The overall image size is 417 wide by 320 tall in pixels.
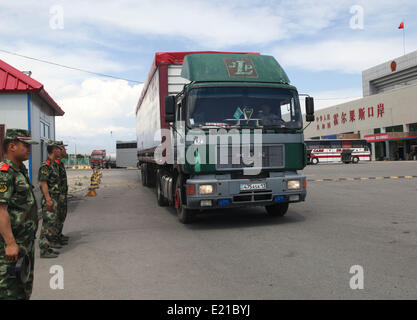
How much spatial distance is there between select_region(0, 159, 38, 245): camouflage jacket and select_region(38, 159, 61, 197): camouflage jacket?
2.99 m

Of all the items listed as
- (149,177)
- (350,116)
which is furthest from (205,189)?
(350,116)

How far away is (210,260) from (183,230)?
7.64 ft

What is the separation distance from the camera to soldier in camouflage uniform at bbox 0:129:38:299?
2.98 m

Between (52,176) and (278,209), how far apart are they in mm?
4800

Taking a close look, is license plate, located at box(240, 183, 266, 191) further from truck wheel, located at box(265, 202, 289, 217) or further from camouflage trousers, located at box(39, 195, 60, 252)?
camouflage trousers, located at box(39, 195, 60, 252)

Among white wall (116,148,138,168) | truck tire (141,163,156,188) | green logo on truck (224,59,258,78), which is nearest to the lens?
green logo on truck (224,59,258,78)

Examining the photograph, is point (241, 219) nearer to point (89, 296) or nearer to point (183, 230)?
point (183, 230)

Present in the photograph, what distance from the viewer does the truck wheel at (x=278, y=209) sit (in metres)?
8.61

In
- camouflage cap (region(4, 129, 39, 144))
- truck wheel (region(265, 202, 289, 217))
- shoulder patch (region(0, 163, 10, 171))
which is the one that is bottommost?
truck wheel (region(265, 202, 289, 217))

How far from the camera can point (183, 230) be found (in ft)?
24.9

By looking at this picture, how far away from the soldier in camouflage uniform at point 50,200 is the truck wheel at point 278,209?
455 cm

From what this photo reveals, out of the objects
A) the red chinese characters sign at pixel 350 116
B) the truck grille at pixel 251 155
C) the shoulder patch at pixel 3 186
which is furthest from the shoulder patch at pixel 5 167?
the red chinese characters sign at pixel 350 116

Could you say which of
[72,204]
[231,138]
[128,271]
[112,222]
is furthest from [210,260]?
[72,204]

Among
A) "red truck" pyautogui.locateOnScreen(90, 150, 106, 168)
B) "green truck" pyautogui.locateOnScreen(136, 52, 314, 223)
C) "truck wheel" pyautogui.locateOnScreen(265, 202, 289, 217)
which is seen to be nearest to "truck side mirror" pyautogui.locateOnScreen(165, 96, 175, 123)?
"green truck" pyautogui.locateOnScreen(136, 52, 314, 223)
